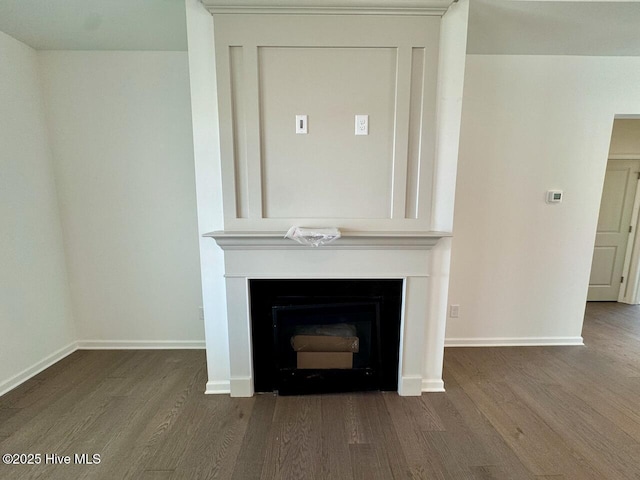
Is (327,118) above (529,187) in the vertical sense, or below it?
above

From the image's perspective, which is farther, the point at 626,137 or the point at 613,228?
the point at 613,228

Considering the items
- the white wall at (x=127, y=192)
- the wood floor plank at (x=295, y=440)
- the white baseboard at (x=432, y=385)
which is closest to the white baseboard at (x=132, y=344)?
the white wall at (x=127, y=192)

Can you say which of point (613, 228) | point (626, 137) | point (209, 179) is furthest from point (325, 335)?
point (626, 137)

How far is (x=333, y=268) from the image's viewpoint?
5.92 ft

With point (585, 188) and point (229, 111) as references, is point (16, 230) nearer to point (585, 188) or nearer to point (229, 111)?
point (229, 111)

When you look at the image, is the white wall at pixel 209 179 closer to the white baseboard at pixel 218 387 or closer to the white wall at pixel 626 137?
the white baseboard at pixel 218 387

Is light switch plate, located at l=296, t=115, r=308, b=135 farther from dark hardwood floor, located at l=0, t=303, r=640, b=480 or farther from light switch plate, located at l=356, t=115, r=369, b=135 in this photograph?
dark hardwood floor, located at l=0, t=303, r=640, b=480

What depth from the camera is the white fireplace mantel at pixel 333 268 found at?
1.73 m

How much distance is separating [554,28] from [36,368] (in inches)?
177

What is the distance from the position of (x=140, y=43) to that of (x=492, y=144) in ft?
9.41

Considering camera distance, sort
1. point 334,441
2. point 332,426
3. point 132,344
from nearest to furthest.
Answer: point 334,441, point 332,426, point 132,344

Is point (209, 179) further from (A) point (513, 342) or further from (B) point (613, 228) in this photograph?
(B) point (613, 228)

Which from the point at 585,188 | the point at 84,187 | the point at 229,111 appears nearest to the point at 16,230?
the point at 84,187

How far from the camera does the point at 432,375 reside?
77.8 inches
